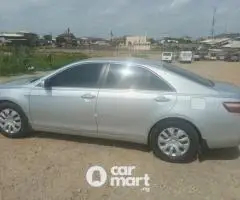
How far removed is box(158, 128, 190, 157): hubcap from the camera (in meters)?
5.66

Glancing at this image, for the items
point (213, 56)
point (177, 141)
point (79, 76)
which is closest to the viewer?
point (177, 141)

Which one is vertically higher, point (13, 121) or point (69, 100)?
point (69, 100)

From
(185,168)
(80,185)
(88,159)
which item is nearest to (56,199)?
(80,185)

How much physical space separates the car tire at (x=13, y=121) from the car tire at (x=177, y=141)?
7.23 feet

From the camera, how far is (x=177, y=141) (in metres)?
5.69

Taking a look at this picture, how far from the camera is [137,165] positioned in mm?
5609

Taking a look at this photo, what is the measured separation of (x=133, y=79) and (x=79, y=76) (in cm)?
91

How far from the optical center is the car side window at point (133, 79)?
5.86 meters

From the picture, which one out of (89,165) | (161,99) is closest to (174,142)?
(161,99)

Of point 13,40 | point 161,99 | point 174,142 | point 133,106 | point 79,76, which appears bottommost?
point 13,40
